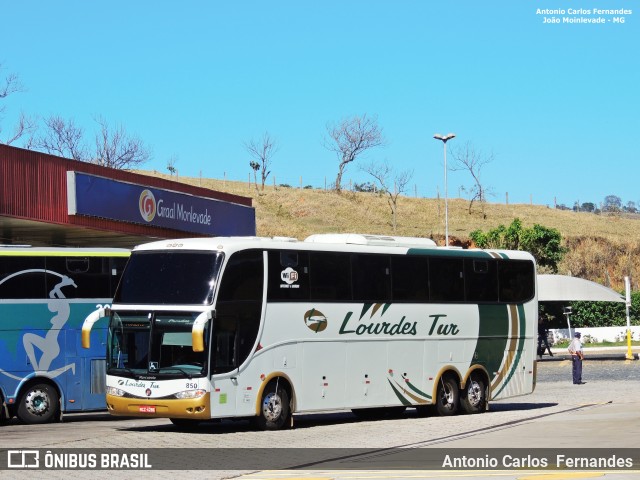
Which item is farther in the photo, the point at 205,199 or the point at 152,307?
the point at 205,199

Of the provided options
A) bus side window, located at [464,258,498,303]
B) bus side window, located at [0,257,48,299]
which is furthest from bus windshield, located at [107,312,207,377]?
bus side window, located at [464,258,498,303]

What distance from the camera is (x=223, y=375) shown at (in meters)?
19.7

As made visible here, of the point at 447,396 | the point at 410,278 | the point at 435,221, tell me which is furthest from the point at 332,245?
the point at 435,221

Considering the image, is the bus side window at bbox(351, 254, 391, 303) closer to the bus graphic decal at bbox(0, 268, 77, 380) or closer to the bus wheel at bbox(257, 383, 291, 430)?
the bus wheel at bbox(257, 383, 291, 430)

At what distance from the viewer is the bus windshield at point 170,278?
19.7 meters

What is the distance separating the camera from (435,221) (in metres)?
106

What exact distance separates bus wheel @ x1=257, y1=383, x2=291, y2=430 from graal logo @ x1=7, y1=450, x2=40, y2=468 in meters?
5.12

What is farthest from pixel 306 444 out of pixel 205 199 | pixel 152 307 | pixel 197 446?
pixel 205 199

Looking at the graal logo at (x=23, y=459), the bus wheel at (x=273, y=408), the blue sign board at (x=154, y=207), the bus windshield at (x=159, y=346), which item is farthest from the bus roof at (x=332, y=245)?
the blue sign board at (x=154, y=207)

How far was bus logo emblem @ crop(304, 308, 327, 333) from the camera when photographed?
21531mm

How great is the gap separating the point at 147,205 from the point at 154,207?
0.55 metres

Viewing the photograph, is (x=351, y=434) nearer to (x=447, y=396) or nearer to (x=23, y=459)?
(x=447, y=396)

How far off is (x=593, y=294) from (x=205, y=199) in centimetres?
1965

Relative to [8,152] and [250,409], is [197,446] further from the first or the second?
[8,152]
